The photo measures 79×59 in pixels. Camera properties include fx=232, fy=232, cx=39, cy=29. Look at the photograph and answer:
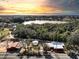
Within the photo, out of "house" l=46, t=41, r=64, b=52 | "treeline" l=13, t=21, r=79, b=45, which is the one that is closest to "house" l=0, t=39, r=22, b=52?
"treeline" l=13, t=21, r=79, b=45

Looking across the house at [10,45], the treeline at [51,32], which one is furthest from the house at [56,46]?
the house at [10,45]

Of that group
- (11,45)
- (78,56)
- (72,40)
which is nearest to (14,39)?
(11,45)

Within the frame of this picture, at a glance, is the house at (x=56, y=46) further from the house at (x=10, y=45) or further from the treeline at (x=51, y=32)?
the house at (x=10, y=45)

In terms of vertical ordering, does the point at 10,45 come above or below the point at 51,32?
below

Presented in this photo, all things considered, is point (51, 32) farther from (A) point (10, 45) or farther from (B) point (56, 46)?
(A) point (10, 45)

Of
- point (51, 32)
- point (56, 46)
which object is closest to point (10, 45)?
point (56, 46)

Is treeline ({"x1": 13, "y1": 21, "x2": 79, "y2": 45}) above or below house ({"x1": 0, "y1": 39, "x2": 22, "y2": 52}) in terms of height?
above

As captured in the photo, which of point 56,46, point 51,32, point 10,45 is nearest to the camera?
point 56,46

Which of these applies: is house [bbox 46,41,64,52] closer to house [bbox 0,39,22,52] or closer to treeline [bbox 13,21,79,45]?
treeline [bbox 13,21,79,45]
